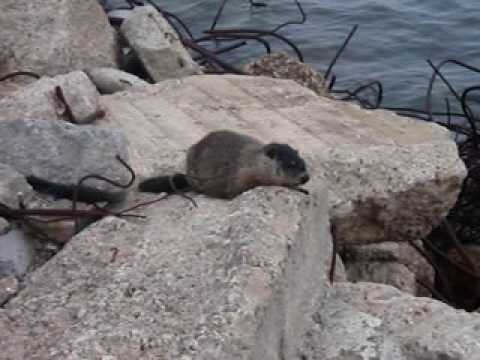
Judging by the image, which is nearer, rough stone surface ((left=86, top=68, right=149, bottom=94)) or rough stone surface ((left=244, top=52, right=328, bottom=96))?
rough stone surface ((left=86, top=68, right=149, bottom=94))

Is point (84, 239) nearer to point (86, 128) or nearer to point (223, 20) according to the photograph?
point (86, 128)

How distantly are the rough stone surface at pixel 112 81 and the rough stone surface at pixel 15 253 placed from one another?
198 centimetres

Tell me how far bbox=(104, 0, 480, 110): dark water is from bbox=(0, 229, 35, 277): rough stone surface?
218 inches

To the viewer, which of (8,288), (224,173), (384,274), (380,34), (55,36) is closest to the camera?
(8,288)

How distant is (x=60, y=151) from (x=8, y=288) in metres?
0.80

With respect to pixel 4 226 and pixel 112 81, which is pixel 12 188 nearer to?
pixel 4 226

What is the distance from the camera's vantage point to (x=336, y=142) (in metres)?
5.08

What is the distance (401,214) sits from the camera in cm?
493

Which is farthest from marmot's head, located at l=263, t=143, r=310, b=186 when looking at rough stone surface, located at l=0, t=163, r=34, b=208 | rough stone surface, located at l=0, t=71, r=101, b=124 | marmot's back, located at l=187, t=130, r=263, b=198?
rough stone surface, located at l=0, t=71, r=101, b=124

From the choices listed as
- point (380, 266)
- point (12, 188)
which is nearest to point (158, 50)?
point (380, 266)

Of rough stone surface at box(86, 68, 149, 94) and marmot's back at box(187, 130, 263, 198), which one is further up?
marmot's back at box(187, 130, 263, 198)

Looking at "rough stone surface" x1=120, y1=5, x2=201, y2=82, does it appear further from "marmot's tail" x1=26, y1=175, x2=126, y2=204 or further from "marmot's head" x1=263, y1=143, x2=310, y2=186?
"marmot's head" x1=263, y1=143, x2=310, y2=186

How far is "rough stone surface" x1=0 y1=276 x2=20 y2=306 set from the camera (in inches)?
144

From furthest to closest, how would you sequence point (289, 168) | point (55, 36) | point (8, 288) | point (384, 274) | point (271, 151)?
1. point (55, 36)
2. point (384, 274)
3. point (271, 151)
4. point (289, 168)
5. point (8, 288)
